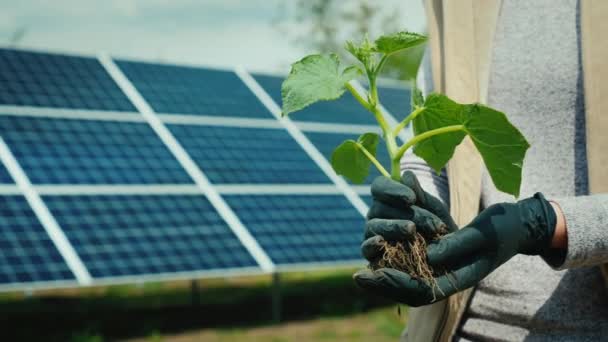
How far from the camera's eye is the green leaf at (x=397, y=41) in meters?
1.74

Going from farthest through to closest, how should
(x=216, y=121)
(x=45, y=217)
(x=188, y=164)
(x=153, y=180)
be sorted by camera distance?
(x=216, y=121) → (x=188, y=164) → (x=153, y=180) → (x=45, y=217)

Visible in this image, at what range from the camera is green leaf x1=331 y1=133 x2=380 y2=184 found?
191 cm

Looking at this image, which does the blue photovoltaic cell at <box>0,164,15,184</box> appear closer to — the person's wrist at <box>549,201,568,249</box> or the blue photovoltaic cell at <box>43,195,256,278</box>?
the blue photovoltaic cell at <box>43,195,256,278</box>

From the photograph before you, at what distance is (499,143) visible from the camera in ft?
5.74

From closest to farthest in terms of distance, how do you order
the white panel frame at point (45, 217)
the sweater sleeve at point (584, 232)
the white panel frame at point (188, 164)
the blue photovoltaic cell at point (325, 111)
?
the sweater sleeve at point (584, 232) → the white panel frame at point (45, 217) → the white panel frame at point (188, 164) → the blue photovoltaic cell at point (325, 111)

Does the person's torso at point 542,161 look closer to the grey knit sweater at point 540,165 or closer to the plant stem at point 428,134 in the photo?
the grey knit sweater at point 540,165

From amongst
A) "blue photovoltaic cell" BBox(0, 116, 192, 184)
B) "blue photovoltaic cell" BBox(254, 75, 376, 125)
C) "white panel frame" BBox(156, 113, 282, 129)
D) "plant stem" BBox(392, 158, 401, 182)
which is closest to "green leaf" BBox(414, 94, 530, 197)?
"plant stem" BBox(392, 158, 401, 182)

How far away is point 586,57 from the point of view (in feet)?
6.68

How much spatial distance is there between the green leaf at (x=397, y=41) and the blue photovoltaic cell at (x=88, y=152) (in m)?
6.20

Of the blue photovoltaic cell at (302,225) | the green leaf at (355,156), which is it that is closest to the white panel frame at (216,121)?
the blue photovoltaic cell at (302,225)

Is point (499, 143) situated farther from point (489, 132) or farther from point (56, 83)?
point (56, 83)

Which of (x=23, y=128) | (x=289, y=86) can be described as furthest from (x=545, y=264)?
(x=23, y=128)

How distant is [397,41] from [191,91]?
8508 mm

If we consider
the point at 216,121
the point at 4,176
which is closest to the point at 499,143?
the point at 4,176
